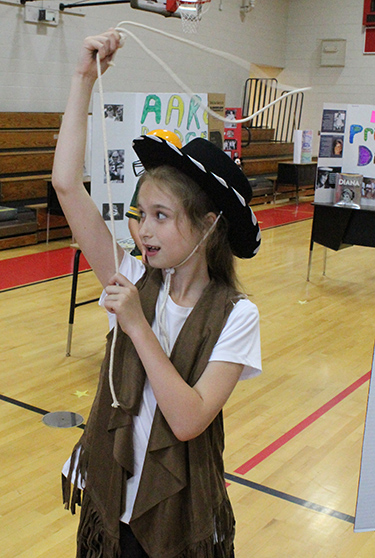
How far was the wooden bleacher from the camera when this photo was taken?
704cm

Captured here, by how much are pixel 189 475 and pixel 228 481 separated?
142 centimetres

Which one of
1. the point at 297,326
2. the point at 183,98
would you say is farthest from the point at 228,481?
the point at 183,98

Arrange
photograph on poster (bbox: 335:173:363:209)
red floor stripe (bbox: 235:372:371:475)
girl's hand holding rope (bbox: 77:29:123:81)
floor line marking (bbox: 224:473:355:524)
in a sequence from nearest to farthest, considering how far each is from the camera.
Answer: girl's hand holding rope (bbox: 77:29:123:81), floor line marking (bbox: 224:473:355:524), red floor stripe (bbox: 235:372:371:475), photograph on poster (bbox: 335:173:363:209)

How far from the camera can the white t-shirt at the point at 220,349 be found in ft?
3.87

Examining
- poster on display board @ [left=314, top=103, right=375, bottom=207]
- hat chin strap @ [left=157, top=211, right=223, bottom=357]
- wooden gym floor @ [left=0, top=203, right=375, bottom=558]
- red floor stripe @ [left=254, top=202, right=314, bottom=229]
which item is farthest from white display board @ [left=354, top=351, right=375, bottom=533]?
red floor stripe @ [left=254, top=202, right=314, bottom=229]

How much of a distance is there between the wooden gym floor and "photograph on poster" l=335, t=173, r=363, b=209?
2.48 feet

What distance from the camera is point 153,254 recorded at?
120 centimetres

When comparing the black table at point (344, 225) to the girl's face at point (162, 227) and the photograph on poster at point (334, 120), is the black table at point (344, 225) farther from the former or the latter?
the girl's face at point (162, 227)

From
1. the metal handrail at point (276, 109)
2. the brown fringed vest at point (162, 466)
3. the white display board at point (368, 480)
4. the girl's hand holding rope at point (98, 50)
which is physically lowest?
the brown fringed vest at point (162, 466)

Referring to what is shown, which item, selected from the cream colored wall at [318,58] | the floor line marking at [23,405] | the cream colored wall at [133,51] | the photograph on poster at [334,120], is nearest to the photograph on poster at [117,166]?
the floor line marking at [23,405]

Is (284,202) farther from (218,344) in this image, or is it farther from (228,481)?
(218,344)

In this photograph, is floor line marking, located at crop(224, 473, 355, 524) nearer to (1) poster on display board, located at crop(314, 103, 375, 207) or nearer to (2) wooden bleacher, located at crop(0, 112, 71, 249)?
(1) poster on display board, located at crop(314, 103, 375, 207)

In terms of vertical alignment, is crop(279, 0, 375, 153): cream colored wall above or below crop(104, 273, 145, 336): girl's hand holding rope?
above

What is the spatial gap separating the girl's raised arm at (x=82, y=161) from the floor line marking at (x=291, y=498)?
149 cm
